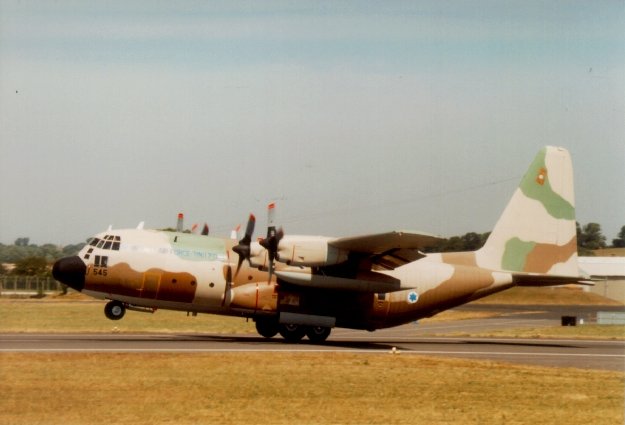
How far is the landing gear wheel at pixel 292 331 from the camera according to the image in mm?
29469

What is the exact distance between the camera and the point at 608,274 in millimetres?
106812

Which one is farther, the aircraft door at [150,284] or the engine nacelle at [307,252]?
the aircraft door at [150,284]

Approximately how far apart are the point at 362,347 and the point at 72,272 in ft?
33.6

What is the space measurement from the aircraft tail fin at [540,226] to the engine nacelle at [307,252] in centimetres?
712

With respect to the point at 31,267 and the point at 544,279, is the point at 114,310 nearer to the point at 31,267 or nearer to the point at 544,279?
the point at 544,279

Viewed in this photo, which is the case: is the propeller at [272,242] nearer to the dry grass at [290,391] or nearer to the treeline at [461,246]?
the dry grass at [290,391]

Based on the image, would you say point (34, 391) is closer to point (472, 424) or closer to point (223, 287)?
point (472, 424)

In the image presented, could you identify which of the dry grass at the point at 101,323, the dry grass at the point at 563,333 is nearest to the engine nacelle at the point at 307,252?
the dry grass at the point at 101,323

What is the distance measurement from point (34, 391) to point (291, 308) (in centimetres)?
1279

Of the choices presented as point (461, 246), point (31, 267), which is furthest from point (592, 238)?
point (31, 267)

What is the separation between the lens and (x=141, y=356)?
75.0 ft

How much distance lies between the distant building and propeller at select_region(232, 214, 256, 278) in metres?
77.5

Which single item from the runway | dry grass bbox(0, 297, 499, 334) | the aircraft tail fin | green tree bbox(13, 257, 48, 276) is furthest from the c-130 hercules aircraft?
green tree bbox(13, 257, 48, 276)

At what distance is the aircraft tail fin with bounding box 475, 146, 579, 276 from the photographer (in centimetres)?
3155
